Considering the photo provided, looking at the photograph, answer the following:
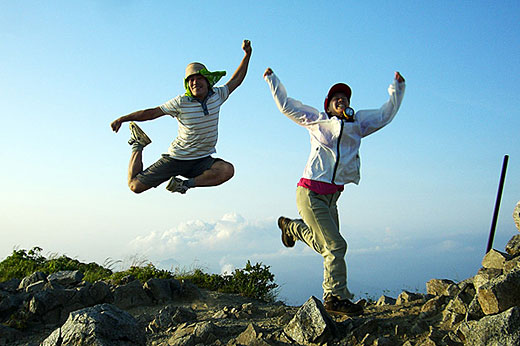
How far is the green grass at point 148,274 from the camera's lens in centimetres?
982

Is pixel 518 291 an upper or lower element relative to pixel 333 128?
lower

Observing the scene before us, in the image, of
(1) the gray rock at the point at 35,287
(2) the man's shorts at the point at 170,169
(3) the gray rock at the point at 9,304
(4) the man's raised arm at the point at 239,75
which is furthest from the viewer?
(1) the gray rock at the point at 35,287

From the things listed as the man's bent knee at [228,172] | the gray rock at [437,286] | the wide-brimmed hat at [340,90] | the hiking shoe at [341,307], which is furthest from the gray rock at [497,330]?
the man's bent knee at [228,172]

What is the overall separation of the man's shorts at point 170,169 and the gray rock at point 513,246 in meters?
4.24

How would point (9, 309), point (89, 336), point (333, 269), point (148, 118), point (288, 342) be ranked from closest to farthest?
point (89, 336)
point (288, 342)
point (333, 269)
point (148, 118)
point (9, 309)

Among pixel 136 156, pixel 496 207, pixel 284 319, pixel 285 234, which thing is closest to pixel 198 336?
pixel 284 319

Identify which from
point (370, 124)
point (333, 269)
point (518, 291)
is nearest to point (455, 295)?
point (518, 291)

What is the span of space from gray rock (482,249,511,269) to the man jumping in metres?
3.75

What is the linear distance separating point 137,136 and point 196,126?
1174 mm

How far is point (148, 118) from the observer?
8078mm

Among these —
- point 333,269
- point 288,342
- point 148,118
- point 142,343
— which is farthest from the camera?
point 148,118

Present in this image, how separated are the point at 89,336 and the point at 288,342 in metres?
2.13

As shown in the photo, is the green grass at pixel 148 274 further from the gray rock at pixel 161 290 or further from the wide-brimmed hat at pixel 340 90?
the wide-brimmed hat at pixel 340 90

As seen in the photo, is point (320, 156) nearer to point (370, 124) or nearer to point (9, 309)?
point (370, 124)
